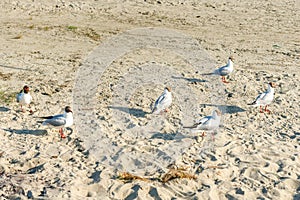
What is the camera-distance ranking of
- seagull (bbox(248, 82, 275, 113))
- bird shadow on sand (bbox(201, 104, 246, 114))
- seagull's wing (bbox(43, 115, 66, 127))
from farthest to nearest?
bird shadow on sand (bbox(201, 104, 246, 114)), seagull (bbox(248, 82, 275, 113)), seagull's wing (bbox(43, 115, 66, 127))

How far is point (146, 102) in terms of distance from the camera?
12.1m

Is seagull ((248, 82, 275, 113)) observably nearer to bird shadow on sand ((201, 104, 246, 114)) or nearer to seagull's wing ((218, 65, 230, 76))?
bird shadow on sand ((201, 104, 246, 114))

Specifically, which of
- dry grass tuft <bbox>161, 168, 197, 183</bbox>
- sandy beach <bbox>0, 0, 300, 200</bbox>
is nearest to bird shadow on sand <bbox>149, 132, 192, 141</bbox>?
sandy beach <bbox>0, 0, 300, 200</bbox>

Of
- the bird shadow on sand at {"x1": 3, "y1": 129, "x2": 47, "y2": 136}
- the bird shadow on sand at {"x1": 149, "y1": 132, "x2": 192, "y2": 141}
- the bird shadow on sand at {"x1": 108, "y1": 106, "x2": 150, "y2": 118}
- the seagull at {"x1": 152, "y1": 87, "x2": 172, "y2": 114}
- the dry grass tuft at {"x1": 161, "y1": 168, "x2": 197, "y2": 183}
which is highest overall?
the seagull at {"x1": 152, "y1": 87, "x2": 172, "y2": 114}

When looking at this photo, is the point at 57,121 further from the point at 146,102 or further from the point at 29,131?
the point at 146,102

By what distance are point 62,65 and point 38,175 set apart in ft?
23.1

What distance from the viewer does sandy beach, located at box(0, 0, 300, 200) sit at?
27.5ft

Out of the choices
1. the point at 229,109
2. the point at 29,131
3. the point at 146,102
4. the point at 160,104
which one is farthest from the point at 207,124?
the point at 29,131

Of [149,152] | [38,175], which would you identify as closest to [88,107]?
[149,152]

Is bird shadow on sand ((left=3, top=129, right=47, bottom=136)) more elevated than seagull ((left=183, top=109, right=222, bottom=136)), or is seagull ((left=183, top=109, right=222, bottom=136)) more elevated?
seagull ((left=183, top=109, right=222, bottom=136))

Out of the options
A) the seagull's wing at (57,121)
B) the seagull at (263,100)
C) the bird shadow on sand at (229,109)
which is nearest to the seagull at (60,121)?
the seagull's wing at (57,121)

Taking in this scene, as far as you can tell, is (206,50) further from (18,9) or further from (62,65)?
(18,9)

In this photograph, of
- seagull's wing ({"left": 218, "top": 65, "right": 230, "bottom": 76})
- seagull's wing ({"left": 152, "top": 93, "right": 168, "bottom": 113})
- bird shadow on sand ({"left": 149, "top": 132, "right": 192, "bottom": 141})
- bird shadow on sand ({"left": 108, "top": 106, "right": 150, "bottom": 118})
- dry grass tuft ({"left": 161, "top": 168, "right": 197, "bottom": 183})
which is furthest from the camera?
seagull's wing ({"left": 218, "top": 65, "right": 230, "bottom": 76})

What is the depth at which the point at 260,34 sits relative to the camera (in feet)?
63.0
